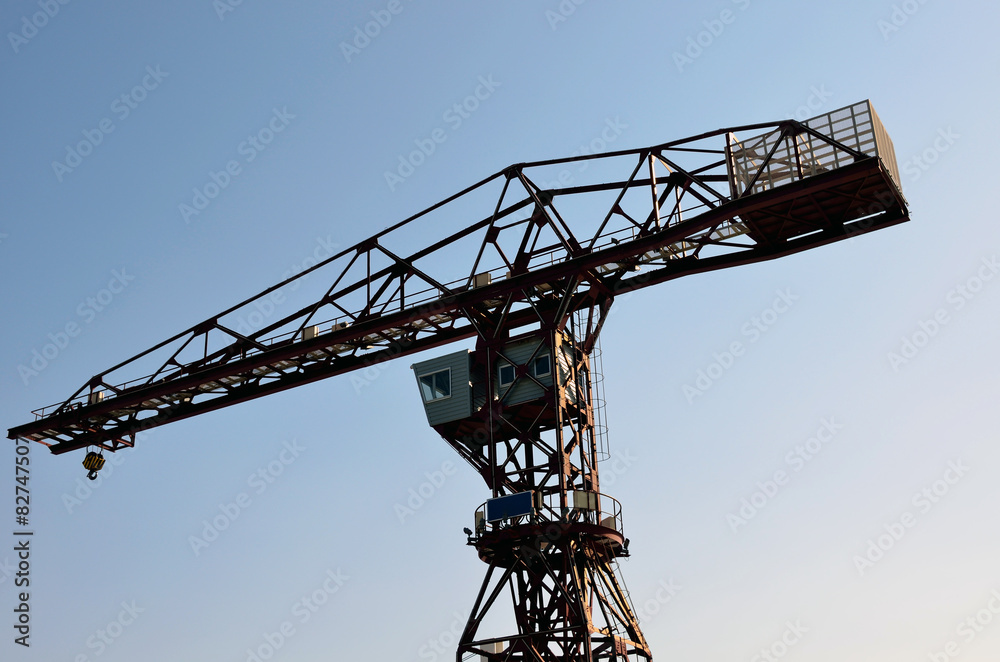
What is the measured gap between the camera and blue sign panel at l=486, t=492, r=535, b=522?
121 ft

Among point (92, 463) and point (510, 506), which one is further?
point (92, 463)

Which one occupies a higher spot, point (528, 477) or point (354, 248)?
point (354, 248)

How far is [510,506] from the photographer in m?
37.2

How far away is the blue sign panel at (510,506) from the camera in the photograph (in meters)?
36.9

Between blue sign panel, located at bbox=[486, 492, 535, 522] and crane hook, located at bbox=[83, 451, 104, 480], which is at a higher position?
crane hook, located at bbox=[83, 451, 104, 480]

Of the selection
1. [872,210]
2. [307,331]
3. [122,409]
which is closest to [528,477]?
[307,331]

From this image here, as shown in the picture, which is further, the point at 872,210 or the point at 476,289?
the point at 476,289

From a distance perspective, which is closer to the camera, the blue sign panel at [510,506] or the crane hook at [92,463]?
the blue sign panel at [510,506]

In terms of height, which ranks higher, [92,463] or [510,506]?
[92,463]

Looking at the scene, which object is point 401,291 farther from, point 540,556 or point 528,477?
point 540,556

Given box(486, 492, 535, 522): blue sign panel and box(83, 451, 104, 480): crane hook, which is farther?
box(83, 451, 104, 480): crane hook

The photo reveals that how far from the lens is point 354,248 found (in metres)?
43.9

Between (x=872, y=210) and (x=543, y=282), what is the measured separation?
1151 cm

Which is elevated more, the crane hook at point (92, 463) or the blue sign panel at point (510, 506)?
the crane hook at point (92, 463)
